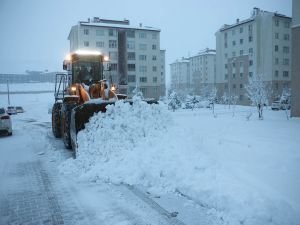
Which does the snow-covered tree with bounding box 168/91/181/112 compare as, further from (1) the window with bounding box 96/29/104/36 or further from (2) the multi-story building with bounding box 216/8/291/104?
(1) the window with bounding box 96/29/104/36

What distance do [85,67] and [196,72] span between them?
265ft

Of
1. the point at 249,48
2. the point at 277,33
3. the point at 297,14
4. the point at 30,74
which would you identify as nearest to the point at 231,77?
the point at 249,48

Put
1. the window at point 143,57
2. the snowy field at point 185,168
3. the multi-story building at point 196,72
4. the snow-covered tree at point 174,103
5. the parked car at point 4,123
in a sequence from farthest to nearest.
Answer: the multi-story building at point 196,72 < the window at point 143,57 < the snow-covered tree at point 174,103 < the parked car at point 4,123 < the snowy field at point 185,168

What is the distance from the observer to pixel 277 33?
51219 millimetres

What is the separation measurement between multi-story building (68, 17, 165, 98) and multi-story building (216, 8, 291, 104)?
15.0m

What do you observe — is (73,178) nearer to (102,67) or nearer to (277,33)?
(102,67)

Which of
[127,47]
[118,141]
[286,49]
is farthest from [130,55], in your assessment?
[118,141]

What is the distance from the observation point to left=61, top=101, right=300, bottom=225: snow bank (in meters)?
5.15

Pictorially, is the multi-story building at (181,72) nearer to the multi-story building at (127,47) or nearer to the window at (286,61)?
the multi-story building at (127,47)

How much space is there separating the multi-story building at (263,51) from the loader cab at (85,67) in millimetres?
42314

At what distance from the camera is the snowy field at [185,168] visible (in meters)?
Result: 5.12

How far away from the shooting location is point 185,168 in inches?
266

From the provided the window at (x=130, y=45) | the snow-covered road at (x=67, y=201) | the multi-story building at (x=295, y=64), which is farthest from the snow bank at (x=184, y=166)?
the window at (x=130, y=45)

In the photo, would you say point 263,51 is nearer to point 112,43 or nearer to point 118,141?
point 112,43
